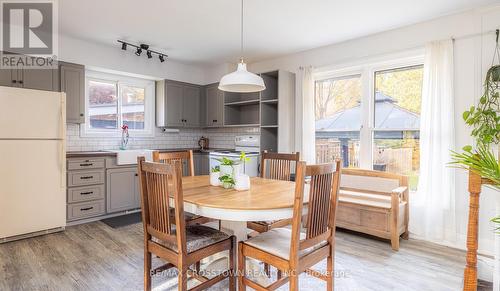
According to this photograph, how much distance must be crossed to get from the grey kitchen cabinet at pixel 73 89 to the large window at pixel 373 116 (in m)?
3.38

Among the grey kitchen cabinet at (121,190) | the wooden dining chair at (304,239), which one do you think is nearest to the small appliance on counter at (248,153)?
the grey kitchen cabinet at (121,190)

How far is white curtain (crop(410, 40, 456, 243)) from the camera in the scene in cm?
295

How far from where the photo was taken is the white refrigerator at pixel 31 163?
2.91 m

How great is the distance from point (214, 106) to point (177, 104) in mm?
666

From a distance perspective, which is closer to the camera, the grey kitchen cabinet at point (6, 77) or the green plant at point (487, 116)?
the green plant at point (487, 116)

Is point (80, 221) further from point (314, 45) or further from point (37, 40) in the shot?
point (314, 45)

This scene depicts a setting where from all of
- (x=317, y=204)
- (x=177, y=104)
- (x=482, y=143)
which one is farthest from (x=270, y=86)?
(x=317, y=204)

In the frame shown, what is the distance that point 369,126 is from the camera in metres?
3.65

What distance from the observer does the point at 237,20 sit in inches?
125

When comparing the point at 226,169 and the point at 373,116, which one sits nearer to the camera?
the point at 226,169

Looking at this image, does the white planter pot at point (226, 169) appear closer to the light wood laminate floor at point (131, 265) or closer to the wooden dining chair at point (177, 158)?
the wooden dining chair at point (177, 158)

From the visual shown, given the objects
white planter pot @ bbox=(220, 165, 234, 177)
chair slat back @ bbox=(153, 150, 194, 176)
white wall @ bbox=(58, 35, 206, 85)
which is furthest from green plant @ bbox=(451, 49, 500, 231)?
white wall @ bbox=(58, 35, 206, 85)

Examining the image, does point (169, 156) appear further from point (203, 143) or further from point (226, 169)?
point (203, 143)

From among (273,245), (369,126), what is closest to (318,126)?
(369,126)
